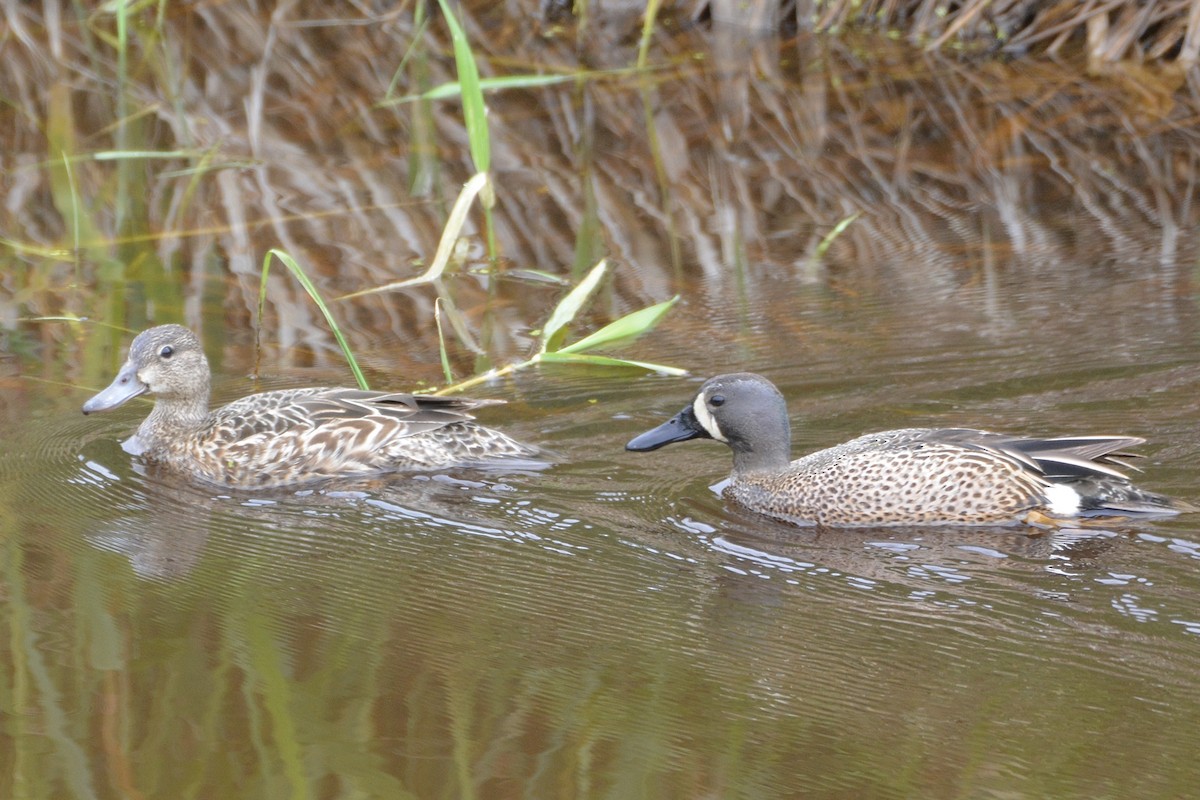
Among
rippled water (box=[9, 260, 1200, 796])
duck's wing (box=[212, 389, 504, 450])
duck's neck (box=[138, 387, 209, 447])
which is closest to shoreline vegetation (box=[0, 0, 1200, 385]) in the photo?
duck's wing (box=[212, 389, 504, 450])

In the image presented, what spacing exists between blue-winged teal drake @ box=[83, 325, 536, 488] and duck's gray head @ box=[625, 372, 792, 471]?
22.2 inches

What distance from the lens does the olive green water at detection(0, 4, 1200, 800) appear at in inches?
157

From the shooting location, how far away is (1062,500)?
570 cm

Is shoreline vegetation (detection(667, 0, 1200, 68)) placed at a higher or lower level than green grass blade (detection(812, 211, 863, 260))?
higher

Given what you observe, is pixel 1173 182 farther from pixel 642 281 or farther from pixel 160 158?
pixel 160 158

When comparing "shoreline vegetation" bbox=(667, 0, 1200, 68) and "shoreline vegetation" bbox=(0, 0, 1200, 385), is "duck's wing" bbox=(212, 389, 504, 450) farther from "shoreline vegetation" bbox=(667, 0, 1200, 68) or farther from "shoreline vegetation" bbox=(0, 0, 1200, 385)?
"shoreline vegetation" bbox=(667, 0, 1200, 68)

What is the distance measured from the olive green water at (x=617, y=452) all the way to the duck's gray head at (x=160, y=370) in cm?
24

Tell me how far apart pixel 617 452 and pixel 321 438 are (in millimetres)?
1134

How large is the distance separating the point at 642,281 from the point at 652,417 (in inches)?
73.1

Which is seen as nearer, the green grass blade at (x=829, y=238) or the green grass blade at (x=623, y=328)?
the green grass blade at (x=623, y=328)

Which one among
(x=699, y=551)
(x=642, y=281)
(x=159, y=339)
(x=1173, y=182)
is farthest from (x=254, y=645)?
(x=1173, y=182)

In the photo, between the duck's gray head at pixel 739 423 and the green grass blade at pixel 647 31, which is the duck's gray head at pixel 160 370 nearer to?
the duck's gray head at pixel 739 423

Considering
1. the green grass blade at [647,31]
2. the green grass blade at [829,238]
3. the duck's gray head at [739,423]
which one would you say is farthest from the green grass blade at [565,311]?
the green grass blade at [647,31]

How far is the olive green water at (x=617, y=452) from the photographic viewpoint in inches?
157
